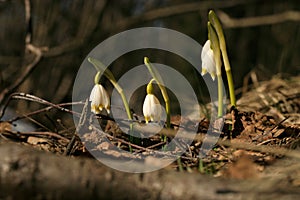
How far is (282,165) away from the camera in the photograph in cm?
119

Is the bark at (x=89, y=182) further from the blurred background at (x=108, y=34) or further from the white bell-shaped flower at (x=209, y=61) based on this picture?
the blurred background at (x=108, y=34)

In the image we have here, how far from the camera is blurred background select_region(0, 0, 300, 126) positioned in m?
4.67

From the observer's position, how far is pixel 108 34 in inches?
202

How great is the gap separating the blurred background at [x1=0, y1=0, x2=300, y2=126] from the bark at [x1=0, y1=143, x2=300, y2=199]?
3.52 m

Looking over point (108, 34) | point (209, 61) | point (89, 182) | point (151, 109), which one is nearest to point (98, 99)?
point (151, 109)

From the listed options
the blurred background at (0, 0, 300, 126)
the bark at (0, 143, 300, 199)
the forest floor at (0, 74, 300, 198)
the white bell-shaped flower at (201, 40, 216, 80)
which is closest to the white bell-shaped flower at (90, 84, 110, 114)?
the forest floor at (0, 74, 300, 198)

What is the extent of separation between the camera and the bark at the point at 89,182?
93cm

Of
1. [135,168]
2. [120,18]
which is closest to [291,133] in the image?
[135,168]

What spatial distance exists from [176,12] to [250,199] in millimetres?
3827

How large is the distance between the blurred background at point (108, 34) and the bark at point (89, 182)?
139 inches

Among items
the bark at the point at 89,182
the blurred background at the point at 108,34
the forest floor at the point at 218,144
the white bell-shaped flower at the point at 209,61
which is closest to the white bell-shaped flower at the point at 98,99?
the forest floor at the point at 218,144

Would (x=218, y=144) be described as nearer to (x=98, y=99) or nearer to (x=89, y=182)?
(x=98, y=99)

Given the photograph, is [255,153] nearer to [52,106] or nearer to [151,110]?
[151,110]

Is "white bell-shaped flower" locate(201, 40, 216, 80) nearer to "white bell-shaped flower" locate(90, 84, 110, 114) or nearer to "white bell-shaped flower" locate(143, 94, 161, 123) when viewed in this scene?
"white bell-shaped flower" locate(143, 94, 161, 123)
